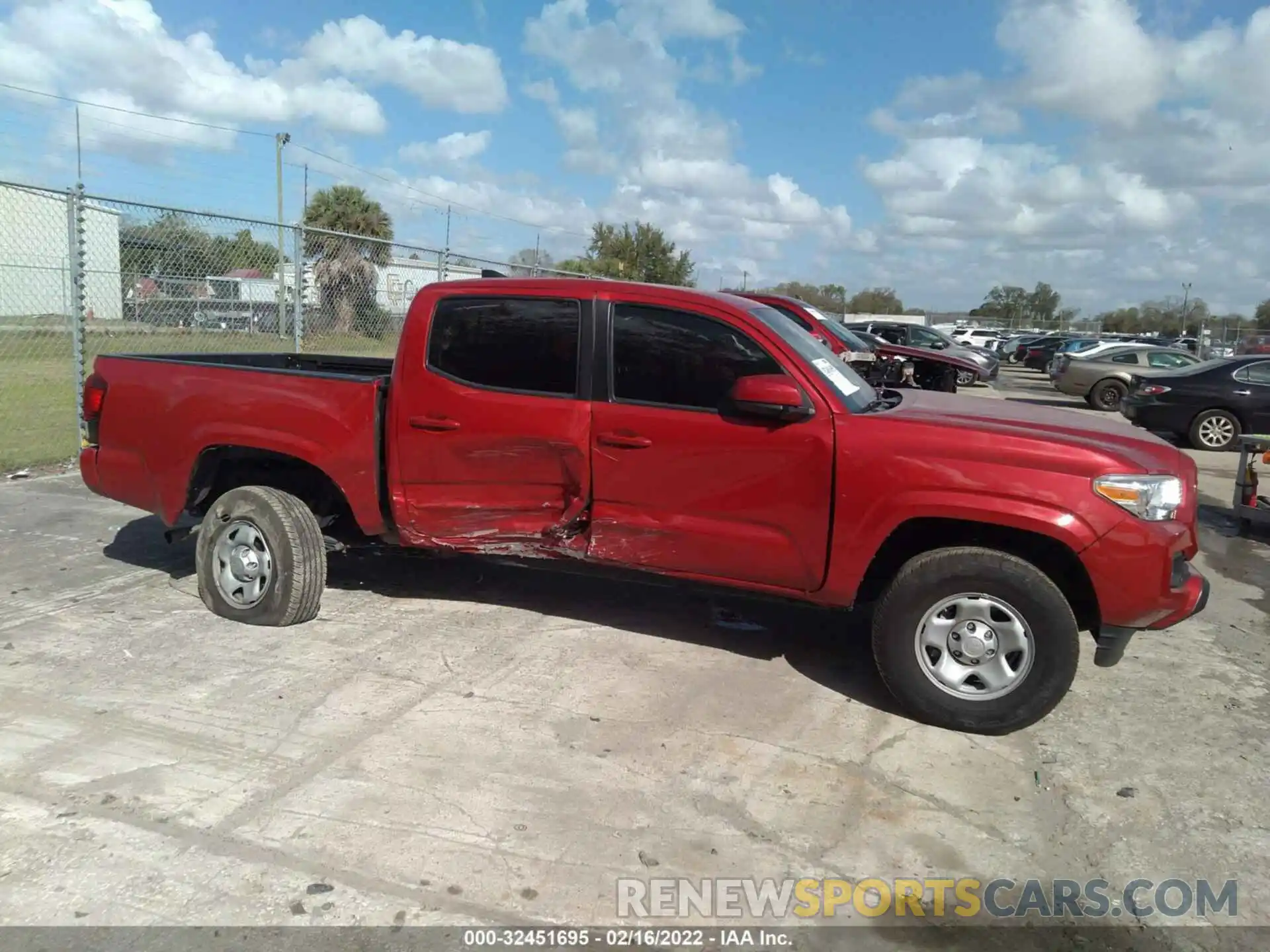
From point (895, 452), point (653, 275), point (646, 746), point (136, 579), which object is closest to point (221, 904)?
point (646, 746)

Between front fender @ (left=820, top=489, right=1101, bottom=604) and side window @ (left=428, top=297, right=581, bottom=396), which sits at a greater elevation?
side window @ (left=428, top=297, right=581, bottom=396)

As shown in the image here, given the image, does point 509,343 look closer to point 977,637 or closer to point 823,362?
point 823,362

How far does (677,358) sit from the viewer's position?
4645 mm

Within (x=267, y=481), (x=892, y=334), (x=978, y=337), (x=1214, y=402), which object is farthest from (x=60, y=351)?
(x=978, y=337)

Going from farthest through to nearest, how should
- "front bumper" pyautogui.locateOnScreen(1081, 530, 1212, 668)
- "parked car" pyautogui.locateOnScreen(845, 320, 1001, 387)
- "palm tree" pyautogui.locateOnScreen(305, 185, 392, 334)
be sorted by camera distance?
"parked car" pyautogui.locateOnScreen(845, 320, 1001, 387) < "palm tree" pyautogui.locateOnScreen(305, 185, 392, 334) < "front bumper" pyautogui.locateOnScreen(1081, 530, 1212, 668)

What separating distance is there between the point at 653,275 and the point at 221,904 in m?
41.7

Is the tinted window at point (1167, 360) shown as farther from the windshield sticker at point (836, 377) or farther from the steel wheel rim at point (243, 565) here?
the steel wheel rim at point (243, 565)

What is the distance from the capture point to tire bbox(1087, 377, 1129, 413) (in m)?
20.1

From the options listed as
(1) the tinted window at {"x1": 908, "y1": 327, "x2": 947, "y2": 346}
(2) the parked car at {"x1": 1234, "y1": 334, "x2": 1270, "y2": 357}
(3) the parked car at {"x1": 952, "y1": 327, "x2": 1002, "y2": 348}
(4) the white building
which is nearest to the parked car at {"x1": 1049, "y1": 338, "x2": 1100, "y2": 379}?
(1) the tinted window at {"x1": 908, "y1": 327, "x2": 947, "y2": 346}

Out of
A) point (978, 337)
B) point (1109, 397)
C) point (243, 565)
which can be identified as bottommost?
point (243, 565)

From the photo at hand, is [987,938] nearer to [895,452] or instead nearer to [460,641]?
[895,452]

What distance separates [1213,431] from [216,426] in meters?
14.0

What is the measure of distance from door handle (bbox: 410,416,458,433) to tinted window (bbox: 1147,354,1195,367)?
20017 millimetres

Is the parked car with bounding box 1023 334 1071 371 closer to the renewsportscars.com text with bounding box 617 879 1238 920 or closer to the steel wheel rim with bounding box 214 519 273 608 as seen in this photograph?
the steel wheel rim with bounding box 214 519 273 608
